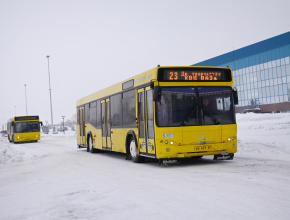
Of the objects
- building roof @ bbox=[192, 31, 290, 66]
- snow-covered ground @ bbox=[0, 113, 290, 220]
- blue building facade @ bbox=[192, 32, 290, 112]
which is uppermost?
building roof @ bbox=[192, 31, 290, 66]

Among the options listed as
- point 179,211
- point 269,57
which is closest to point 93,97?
point 179,211

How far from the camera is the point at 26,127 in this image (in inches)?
1582

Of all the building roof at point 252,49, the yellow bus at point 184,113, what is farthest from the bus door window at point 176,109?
the building roof at point 252,49

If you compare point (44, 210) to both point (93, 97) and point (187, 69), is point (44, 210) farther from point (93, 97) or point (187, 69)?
point (93, 97)

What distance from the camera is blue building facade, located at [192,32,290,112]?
67.9 metres

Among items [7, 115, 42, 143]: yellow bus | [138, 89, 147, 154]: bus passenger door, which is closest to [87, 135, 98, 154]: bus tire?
[138, 89, 147, 154]: bus passenger door

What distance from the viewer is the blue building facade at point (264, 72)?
223 feet

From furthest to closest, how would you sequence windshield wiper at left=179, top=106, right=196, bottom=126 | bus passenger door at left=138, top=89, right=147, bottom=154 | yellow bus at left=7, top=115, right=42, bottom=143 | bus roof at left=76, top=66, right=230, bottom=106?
yellow bus at left=7, top=115, right=42, bottom=143 → bus passenger door at left=138, top=89, right=147, bottom=154 → bus roof at left=76, top=66, right=230, bottom=106 → windshield wiper at left=179, top=106, right=196, bottom=126

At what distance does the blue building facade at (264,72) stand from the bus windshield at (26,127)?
44638mm

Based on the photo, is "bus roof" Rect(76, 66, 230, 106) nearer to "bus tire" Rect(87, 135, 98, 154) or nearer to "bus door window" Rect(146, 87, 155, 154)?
"bus door window" Rect(146, 87, 155, 154)

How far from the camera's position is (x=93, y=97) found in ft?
63.5

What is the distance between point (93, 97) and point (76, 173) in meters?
8.47

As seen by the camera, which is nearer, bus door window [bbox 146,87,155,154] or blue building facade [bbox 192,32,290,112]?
bus door window [bbox 146,87,155,154]

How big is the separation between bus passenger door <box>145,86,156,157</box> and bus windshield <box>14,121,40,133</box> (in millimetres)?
30648
